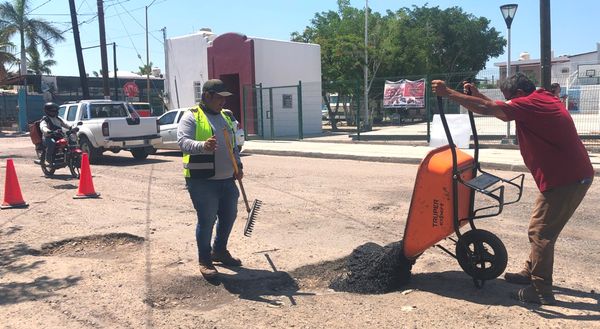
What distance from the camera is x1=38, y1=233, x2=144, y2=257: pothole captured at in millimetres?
6273

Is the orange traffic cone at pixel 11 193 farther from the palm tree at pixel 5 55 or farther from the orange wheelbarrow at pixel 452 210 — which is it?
the palm tree at pixel 5 55

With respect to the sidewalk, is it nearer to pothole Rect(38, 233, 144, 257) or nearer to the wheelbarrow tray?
the wheelbarrow tray

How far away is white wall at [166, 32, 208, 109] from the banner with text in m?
11.4

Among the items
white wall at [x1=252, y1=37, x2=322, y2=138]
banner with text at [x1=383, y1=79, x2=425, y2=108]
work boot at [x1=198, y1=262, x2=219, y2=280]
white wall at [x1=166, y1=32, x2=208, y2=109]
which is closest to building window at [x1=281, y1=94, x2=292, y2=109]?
white wall at [x1=252, y1=37, x2=322, y2=138]

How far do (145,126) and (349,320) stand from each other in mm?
12632

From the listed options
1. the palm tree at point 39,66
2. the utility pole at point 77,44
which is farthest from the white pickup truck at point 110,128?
the palm tree at point 39,66

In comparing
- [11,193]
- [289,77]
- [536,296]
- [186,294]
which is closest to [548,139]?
[536,296]

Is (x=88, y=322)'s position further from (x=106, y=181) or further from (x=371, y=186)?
(x=106, y=181)

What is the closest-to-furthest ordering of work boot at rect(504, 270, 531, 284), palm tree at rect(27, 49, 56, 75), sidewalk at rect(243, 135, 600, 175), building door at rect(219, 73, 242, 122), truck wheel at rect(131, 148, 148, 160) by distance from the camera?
1. work boot at rect(504, 270, 531, 284)
2. sidewalk at rect(243, 135, 600, 175)
3. truck wheel at rect(131, 148, 148, 160)
4. building door at rect(219, 73, 242, 122)
5. palm tree at rect(27, 49, 56, 75)

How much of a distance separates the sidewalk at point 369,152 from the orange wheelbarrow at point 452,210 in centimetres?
840

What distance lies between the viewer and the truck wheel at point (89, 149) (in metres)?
15.1

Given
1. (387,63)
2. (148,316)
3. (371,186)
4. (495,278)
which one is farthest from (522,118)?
(387,63)

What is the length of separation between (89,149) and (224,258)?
36.1ft

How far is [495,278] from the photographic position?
184 inches
